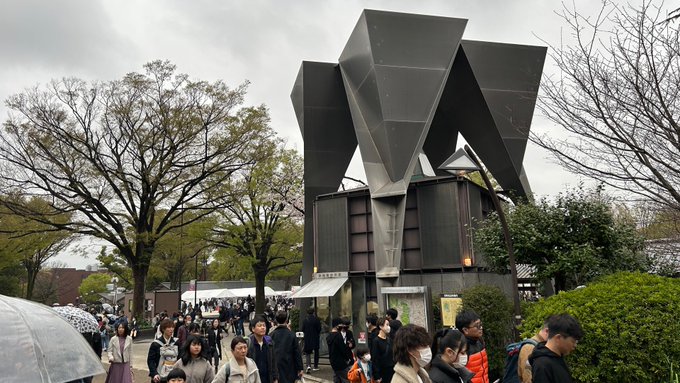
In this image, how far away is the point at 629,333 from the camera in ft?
20.8

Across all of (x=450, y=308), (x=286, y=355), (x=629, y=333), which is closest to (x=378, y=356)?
(x=286, y=355)

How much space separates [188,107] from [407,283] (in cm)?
1346

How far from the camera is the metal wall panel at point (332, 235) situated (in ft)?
57.7

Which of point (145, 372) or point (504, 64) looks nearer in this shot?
point (145, 372)

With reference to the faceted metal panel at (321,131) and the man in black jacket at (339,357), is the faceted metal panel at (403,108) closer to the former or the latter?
the faceted metal panel at (321,131)

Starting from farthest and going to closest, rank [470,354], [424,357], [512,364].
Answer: [470,354] → [512,364] → [424,357]

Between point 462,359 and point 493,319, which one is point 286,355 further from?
point 493,319

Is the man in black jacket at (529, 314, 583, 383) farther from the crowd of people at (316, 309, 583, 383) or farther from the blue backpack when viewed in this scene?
the blue backpack

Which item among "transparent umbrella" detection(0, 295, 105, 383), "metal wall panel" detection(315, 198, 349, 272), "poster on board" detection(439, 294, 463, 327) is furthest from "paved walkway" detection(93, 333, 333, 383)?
"transparent umbrella" detection(0, 295, 105, 383)

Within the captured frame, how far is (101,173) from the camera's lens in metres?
23.3

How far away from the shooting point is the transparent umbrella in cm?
263

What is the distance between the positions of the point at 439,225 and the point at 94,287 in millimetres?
60558

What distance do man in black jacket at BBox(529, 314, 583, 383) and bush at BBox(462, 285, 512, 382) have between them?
24.4 feet

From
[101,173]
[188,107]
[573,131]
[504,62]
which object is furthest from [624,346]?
[101,173]
